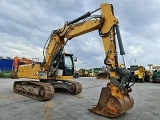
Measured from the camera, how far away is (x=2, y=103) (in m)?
9.12

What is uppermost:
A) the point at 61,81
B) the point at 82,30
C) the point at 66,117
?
the point at 82,30

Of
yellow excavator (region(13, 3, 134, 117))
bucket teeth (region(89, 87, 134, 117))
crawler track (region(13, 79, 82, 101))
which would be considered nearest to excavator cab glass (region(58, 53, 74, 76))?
yellow excavator (region(13, 3, 134, 117))

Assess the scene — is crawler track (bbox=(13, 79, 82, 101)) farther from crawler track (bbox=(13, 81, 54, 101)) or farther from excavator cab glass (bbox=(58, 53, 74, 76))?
excavator cab glass (bbox=(58, 53, 74, 76))

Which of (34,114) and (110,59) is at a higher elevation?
(110,59)

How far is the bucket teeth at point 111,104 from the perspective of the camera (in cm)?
716

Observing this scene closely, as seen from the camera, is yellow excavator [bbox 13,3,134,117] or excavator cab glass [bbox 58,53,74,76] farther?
excavator cab glass [bbox 58,53,74,76]

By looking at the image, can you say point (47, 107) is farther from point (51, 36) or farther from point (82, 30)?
point (51, 36)

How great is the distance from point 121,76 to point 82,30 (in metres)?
3.77

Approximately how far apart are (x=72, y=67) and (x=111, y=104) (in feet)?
18.3

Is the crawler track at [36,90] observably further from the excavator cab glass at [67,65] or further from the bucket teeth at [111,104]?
the bucket teeth at [111,104]

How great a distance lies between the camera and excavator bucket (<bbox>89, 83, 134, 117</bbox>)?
7168 millimetres

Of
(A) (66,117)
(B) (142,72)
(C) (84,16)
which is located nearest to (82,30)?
(C) (84,16)

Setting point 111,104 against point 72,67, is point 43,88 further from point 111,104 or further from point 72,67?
point 111,104

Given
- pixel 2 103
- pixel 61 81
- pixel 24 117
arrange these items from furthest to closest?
pixel 61 81
pixel 2 103
pixel 24 117
